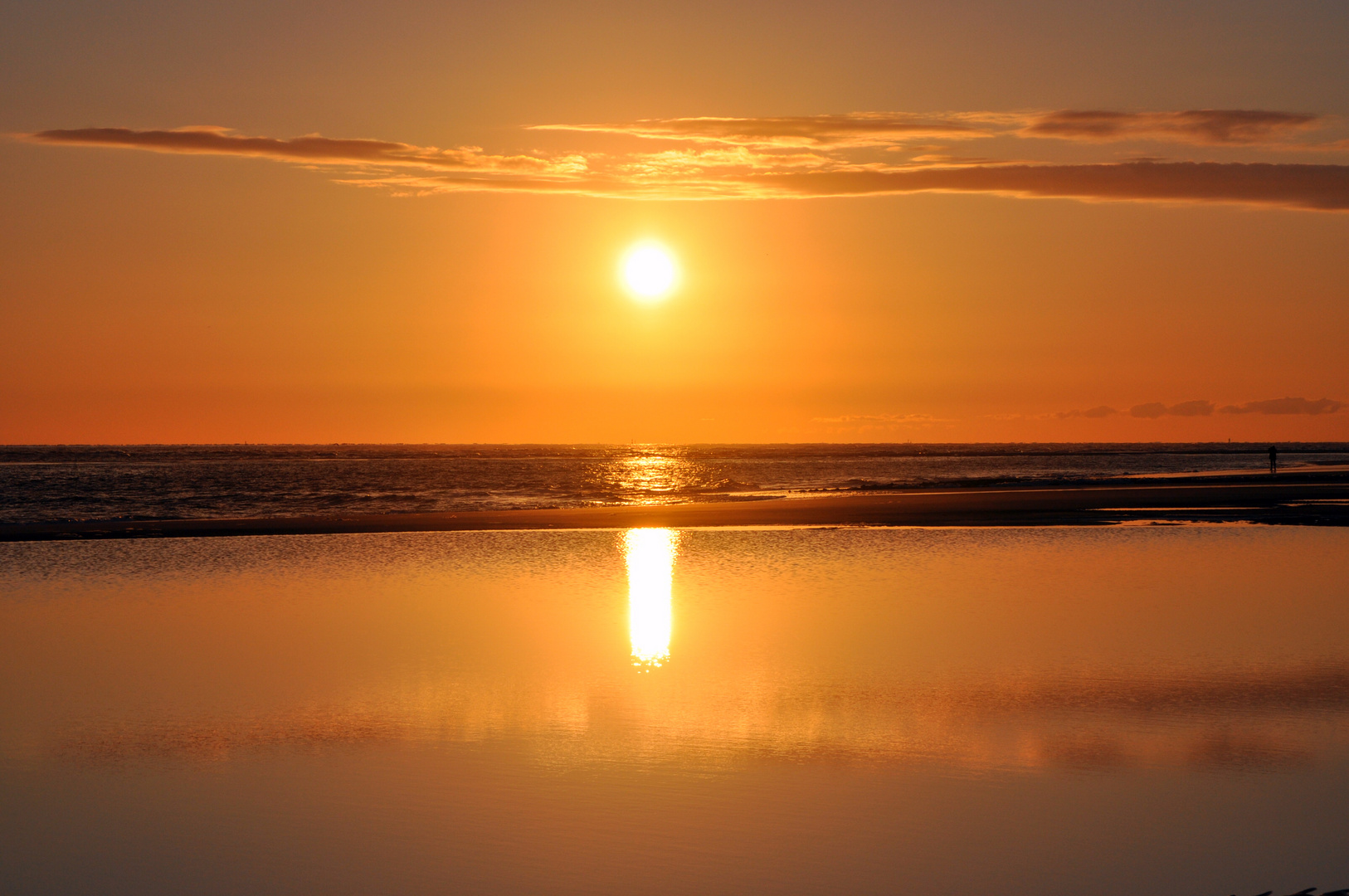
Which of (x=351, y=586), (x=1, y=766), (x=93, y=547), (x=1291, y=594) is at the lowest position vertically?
(x=1, y=766)

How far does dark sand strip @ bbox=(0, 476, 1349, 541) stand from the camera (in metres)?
37.1

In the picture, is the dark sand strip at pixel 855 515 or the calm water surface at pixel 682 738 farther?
the dark sand strip at pixel 855 515

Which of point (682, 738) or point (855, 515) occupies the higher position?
point (855, 515)

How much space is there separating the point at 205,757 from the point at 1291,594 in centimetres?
1855

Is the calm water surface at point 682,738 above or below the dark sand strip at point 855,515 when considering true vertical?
below

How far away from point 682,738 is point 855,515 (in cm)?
3026

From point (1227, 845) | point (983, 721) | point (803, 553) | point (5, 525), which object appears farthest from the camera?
point (5, 525)

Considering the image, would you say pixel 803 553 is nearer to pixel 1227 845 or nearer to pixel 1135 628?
pixel 1135 628

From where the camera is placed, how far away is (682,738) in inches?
434

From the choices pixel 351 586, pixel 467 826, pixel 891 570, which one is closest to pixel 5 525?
pixel 351 586

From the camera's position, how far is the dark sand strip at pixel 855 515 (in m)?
37.1

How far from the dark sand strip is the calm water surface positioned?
15.7m

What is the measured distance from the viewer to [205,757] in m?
10.6

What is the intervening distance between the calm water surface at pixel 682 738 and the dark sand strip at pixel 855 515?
1568cm
